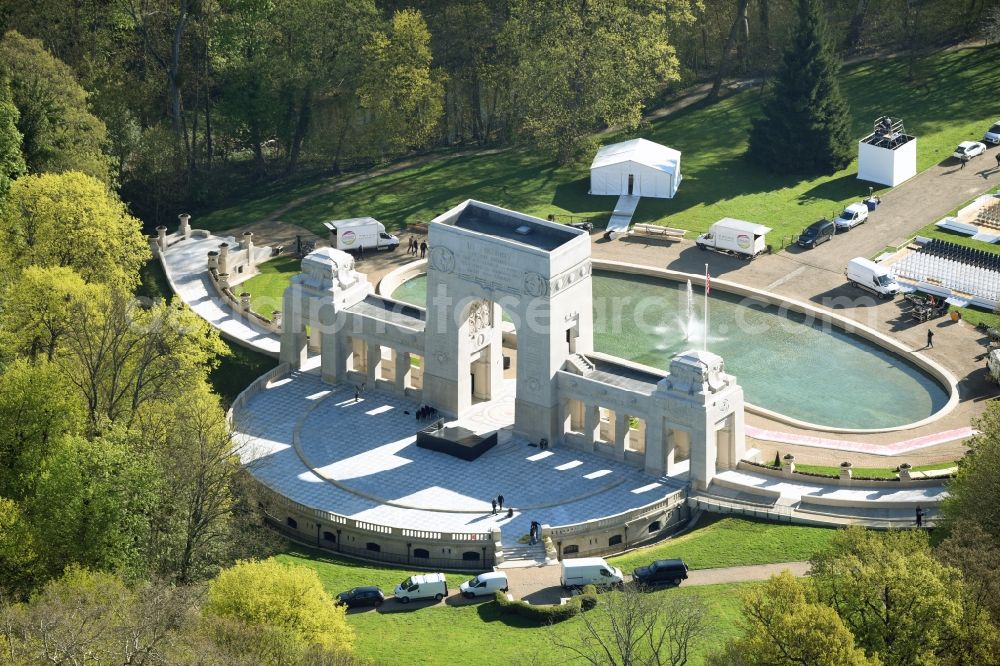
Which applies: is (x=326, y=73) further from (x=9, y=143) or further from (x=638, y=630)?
(x=638, y=630)

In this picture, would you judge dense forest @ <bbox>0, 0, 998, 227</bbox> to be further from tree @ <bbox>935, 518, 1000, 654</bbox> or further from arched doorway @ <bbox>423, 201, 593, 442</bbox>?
tree @ <bbox>935, 518, 1000, 654</bbox>

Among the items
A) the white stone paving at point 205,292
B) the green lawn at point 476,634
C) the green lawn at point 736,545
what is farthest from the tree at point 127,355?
the green lawn at point 736,545

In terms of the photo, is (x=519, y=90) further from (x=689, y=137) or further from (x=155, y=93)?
(x=155, y=93)

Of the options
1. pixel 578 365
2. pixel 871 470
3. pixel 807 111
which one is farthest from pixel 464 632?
pixel 807 111

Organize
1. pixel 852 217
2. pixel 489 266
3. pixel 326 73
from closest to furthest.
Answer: pixel 489 266
pixel 852 217
pixel 326 73

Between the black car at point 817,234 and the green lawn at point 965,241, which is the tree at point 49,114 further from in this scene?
the green lawn at point 965,241

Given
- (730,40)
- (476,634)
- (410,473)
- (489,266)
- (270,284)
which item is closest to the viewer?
(476,634)
